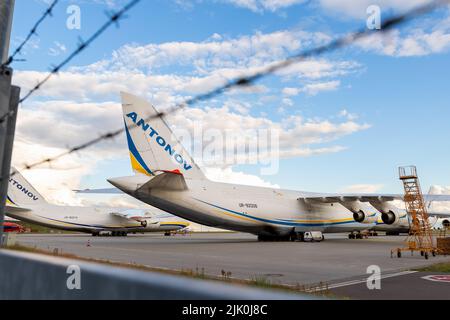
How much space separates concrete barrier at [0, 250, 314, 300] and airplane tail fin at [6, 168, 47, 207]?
126 feet

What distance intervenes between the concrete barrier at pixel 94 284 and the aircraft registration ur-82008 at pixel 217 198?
15.7 meters

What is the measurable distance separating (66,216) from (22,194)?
470 cm

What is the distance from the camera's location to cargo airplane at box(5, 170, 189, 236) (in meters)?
38.2

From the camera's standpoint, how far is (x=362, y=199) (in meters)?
28.3

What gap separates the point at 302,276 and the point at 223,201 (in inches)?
579

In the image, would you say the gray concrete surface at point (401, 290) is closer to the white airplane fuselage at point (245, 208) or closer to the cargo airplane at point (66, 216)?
the white airplane fuselage at point (245, 208)

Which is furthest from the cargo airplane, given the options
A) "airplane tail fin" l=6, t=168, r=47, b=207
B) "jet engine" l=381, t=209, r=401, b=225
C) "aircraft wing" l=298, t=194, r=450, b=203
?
"jet engine" l=381, t=209, r=401, b=225

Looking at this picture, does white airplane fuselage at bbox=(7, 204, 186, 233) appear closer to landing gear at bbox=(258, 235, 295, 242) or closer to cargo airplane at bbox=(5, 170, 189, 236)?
cargo airplane at bbox=(5, 170, 189, 236)

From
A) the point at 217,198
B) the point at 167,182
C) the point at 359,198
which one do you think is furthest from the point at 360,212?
the point at 167,182

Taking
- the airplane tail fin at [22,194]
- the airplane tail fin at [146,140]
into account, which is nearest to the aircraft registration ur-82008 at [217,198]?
the airplane tail fin at [146,140]

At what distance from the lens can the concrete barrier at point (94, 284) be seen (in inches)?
80.4
